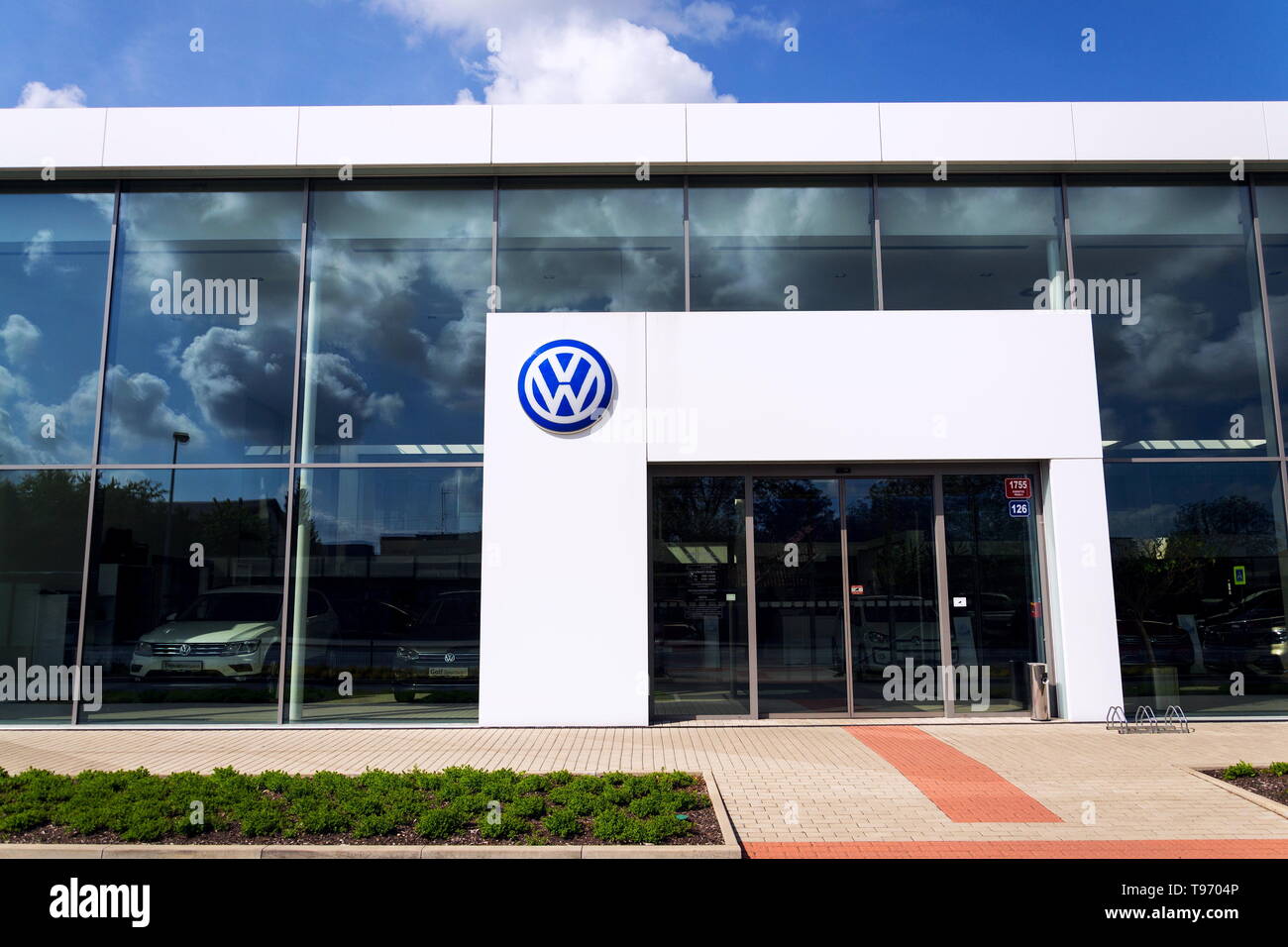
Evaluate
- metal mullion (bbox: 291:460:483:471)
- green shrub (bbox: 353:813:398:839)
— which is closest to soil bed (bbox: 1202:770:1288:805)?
green shrub (bbox: 353:813:398:839)

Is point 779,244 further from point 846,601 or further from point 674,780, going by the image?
point 674,780

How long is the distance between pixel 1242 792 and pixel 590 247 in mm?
9287

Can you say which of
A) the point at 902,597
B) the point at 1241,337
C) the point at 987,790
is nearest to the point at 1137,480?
the point at 1241,337

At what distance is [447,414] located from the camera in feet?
38.2

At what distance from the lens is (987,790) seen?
7.65 m

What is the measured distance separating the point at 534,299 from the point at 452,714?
5.45m

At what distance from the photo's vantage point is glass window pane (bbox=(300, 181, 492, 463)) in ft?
38.2

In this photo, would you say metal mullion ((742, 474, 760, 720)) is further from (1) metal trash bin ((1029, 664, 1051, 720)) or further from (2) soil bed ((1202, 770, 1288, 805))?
(2) soil bed ((1202, 770, 1288, 805))

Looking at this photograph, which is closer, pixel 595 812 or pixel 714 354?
pixel 595 812

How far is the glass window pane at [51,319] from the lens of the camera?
38.9 feet

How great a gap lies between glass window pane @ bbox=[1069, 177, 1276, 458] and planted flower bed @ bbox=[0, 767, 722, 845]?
324 inches

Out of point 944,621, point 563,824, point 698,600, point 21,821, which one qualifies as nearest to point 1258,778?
point 944,621
